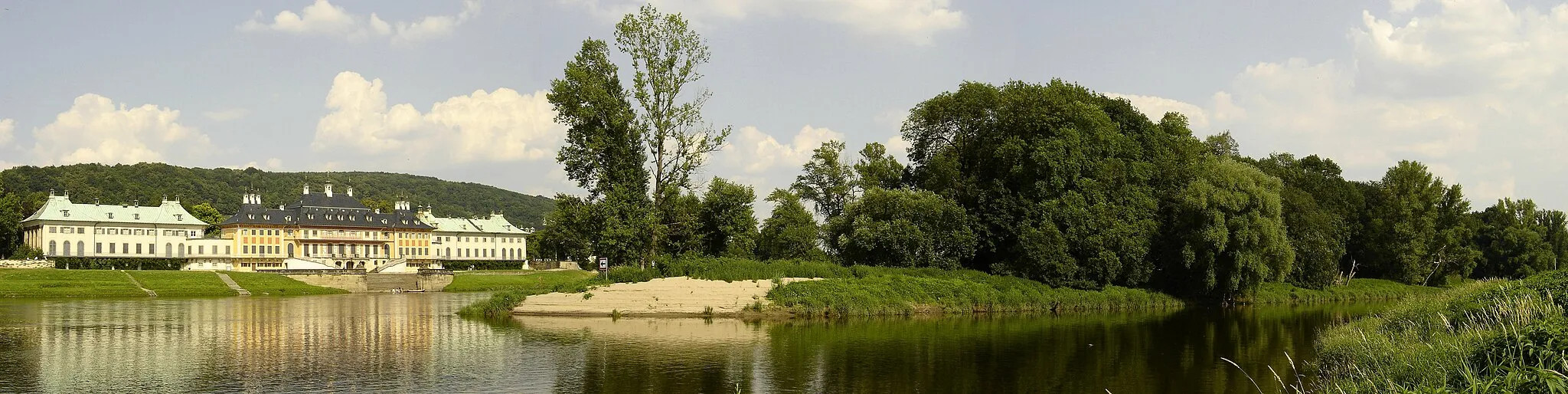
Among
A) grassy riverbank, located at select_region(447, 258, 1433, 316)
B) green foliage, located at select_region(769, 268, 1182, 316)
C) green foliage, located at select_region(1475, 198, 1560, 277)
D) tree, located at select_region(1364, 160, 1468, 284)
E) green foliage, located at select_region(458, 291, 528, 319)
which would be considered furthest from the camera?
green foliage, located at select_region(1475, 198, 1560, 277)

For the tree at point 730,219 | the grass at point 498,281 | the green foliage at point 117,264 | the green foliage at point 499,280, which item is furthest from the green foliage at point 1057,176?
the green foliage at point 117,264

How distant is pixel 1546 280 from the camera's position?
22.7 m

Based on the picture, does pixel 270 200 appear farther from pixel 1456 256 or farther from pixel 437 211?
pixel 1456 256

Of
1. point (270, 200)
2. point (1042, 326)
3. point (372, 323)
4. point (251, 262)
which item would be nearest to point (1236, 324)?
point (1042, 326)

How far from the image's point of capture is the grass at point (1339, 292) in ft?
203

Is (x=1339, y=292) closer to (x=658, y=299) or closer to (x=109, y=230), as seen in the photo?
(x=658, y=299)

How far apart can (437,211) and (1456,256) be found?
159541 millimetres

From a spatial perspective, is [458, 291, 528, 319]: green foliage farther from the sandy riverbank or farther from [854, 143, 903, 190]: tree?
[854, 143, 903, 190]: tree

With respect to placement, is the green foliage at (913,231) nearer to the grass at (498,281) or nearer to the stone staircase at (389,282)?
the grass at (498,281)

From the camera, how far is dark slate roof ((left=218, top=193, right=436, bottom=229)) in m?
116

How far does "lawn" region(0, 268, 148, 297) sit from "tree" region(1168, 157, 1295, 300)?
210 ft

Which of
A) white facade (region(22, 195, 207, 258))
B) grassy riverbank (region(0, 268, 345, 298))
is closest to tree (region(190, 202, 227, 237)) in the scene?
white facade (region(22, 195, 207, 258))

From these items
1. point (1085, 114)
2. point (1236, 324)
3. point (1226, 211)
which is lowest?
point (1236, 324)

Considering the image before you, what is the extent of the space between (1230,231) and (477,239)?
11124 cm
